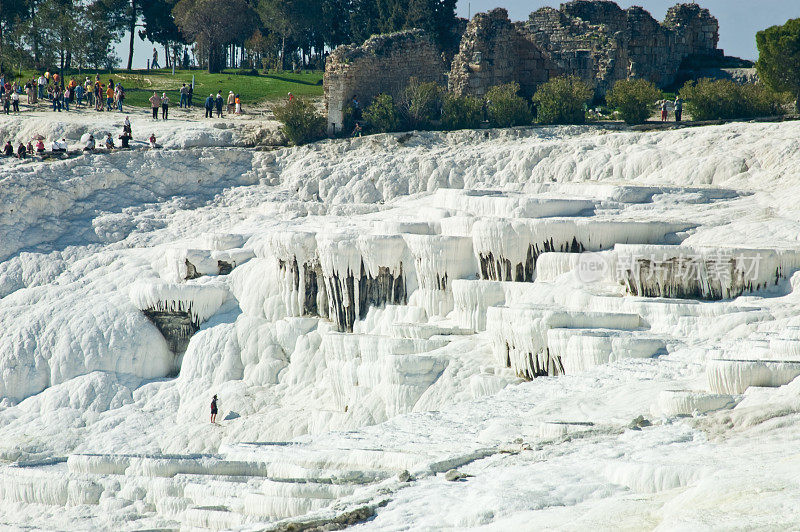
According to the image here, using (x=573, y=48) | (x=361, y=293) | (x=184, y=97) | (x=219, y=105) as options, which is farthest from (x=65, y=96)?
(x=361, y=293)

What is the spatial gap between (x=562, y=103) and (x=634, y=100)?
5.92 feet

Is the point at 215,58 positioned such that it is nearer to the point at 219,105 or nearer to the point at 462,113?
the point at 219,105

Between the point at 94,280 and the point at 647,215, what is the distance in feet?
38.7

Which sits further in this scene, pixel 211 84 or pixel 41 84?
pixel 211 84

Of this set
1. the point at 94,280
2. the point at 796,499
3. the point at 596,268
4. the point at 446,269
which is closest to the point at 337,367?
the point at 446,269

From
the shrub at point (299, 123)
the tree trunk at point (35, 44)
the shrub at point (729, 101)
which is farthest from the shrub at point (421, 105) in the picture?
the tree trunk at point (35, 44)

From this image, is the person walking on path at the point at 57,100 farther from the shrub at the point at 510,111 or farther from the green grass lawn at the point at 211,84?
the shrub at the point at 510,111

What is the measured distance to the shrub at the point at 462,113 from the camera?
28.7 metres

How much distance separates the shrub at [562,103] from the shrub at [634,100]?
93cm

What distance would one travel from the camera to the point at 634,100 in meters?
26.9

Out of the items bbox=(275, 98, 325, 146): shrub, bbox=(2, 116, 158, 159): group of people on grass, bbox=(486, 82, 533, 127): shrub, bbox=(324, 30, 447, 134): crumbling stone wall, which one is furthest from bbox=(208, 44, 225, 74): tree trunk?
bbox=(486, 82, 533, 127): shrub

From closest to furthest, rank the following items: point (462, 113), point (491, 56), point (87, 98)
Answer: point (462, 113)
point (491, 56)
point (87, 98)

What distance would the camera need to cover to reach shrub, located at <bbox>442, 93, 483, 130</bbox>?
28.7m

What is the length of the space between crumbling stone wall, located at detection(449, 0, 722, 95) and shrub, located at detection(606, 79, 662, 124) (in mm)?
4359
